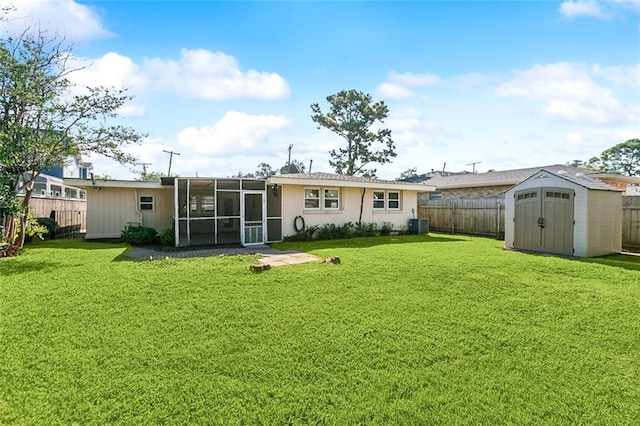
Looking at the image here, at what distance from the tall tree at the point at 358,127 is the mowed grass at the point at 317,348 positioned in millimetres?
26125

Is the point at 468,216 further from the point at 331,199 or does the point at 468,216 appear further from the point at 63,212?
the point at 63,212

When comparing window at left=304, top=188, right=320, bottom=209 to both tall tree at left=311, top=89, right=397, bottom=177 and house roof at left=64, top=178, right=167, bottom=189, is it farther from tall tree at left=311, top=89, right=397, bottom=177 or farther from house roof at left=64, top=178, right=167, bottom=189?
tall tree at left=311, top=89, right=397, bottom=177

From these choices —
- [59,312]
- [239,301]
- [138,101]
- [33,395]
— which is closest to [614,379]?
[239,301]

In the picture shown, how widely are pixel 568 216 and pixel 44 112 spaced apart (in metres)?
15.0

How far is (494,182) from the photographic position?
1881 cm

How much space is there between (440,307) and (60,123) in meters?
11.1

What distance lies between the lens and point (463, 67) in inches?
413

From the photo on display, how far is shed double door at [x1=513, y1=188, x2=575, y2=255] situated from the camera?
9.61 meters

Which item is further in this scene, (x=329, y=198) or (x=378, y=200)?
Result: (x=378, y=200)

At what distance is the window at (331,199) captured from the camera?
45.7 feet

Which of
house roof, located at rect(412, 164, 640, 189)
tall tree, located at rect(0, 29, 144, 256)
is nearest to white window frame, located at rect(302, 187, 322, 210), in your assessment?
tall tree, located at rect(0, 29, 144, 256)

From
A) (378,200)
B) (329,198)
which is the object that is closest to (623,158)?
(378,200)

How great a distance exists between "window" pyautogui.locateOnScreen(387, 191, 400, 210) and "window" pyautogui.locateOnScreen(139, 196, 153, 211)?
10283 mm

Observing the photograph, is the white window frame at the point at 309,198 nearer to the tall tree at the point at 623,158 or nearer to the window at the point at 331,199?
the window at the point at 331,199
